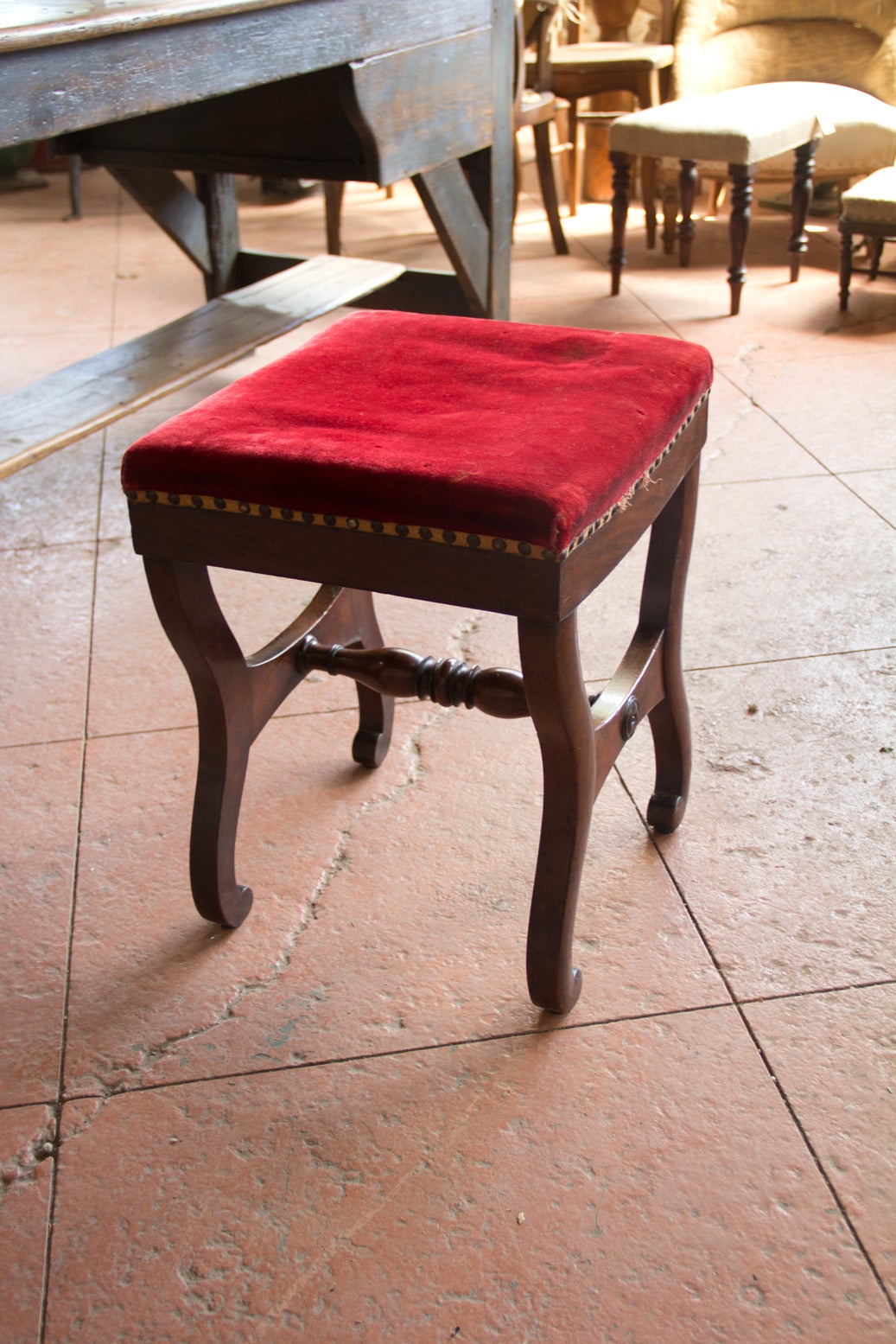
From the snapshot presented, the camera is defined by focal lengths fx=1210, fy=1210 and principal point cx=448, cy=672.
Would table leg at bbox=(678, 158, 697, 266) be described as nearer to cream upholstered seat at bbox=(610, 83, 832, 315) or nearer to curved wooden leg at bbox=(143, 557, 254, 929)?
cream upholstered seat at bbox=(610, 83, 832, 315)

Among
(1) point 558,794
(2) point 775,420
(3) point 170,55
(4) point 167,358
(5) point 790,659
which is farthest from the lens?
(2) point 775,420

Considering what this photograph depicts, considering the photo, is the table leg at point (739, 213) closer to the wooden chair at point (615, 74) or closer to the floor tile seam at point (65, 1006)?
the wooden chair at point (615, 74)

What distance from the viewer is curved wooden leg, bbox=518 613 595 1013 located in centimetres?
99

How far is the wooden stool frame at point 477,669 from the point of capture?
0.98 meters

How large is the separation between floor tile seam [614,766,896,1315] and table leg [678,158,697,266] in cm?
233

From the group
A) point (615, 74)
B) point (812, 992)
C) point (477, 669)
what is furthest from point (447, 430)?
point (615, 74)

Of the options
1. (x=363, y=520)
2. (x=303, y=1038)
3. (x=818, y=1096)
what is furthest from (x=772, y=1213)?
(x=363, y=520)

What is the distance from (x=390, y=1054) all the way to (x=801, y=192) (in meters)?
2.91

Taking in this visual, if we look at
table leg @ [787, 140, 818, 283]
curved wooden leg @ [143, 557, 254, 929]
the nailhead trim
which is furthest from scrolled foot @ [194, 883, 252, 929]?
table leg @ [787, 140, 818, 283]

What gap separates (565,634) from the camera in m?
0.98

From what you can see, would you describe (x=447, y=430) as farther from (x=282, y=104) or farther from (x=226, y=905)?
(x=282, y=104)

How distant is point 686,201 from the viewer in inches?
133

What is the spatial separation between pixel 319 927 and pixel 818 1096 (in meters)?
0.53

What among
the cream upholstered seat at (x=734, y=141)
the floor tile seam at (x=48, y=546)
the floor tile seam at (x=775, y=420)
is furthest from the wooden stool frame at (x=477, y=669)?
the cream upholstered seat at (x=734, y=141)
